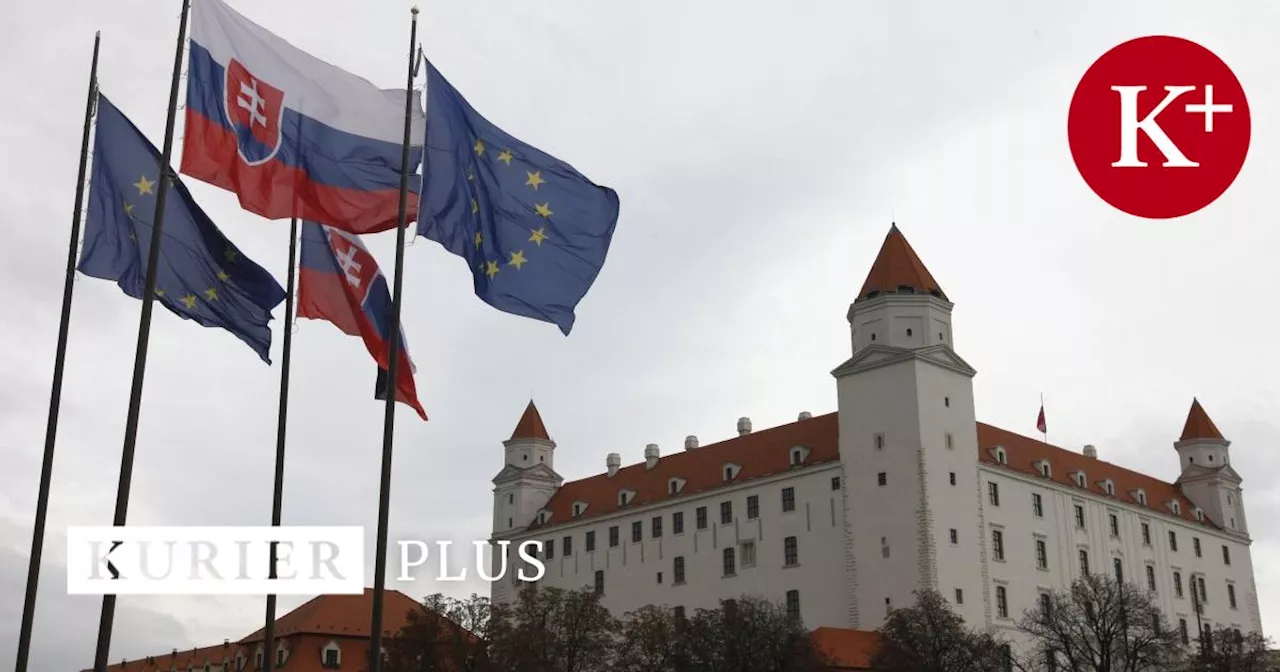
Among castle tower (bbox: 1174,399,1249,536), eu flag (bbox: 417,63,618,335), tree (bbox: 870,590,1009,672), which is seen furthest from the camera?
castle tower (bbox: 1174,399,1249,536)

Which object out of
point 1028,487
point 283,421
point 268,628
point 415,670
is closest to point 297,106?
point 283,421

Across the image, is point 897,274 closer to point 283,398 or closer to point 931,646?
point 931,646

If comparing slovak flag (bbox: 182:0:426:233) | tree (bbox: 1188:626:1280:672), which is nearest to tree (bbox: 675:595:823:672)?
tree (bbox: 1188:626:1280:672)

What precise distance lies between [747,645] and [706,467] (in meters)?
33.6

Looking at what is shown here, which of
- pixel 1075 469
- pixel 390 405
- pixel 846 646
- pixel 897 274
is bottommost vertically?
pixel 390 405

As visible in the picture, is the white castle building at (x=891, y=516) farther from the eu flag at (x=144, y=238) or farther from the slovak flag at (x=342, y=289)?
the eu flag at (x=144, y=238)

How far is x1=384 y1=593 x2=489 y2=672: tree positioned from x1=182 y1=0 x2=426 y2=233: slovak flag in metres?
46.7

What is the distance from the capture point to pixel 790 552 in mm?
92250

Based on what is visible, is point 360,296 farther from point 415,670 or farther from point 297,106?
point 415,670

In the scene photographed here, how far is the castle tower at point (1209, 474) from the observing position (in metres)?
116

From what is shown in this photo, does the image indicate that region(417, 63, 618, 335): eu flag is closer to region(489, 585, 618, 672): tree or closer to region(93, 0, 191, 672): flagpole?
region(93, 0, 191, 672): flagpole

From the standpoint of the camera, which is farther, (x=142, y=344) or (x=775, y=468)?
(x=775, y=468)

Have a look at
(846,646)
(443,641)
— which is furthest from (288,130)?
(846,646)

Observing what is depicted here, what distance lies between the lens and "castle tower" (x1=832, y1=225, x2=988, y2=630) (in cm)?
8544
